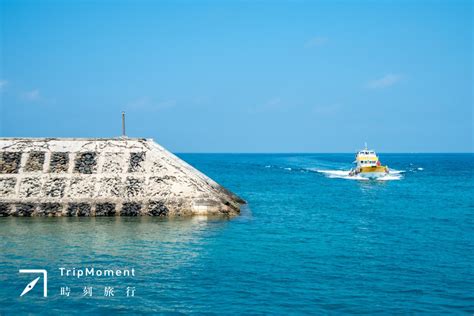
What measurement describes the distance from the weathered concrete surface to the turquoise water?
124 cm

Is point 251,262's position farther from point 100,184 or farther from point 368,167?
point 368,167

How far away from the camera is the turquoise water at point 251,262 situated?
13.7m

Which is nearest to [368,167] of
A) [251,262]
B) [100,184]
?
[100,184]

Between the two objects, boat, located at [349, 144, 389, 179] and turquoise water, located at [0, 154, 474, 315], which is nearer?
turquoise water, located at [0, 154, 474, 315]

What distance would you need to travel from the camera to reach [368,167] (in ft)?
237

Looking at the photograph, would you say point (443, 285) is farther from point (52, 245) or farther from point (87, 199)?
point (87, 199)

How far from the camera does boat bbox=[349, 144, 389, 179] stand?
72312mm

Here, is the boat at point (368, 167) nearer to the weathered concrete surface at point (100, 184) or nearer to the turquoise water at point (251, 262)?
the turquoise water at point (251, 262)

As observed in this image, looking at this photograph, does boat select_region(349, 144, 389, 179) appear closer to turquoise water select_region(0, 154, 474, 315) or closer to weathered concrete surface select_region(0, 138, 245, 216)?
turquoise water select_region(0, 154, 474, 315)

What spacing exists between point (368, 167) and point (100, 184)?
51.7 meters

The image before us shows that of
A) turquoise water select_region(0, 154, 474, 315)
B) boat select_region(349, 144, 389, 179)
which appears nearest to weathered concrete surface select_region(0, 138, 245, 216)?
turquoise water select_region(0, 154, 474, 315)

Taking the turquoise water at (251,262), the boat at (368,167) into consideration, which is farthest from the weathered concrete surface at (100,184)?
the boat at (368,167)

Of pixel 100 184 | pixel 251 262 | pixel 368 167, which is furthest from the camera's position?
pixel 368 167

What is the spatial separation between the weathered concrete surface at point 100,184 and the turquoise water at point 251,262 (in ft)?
4.07
